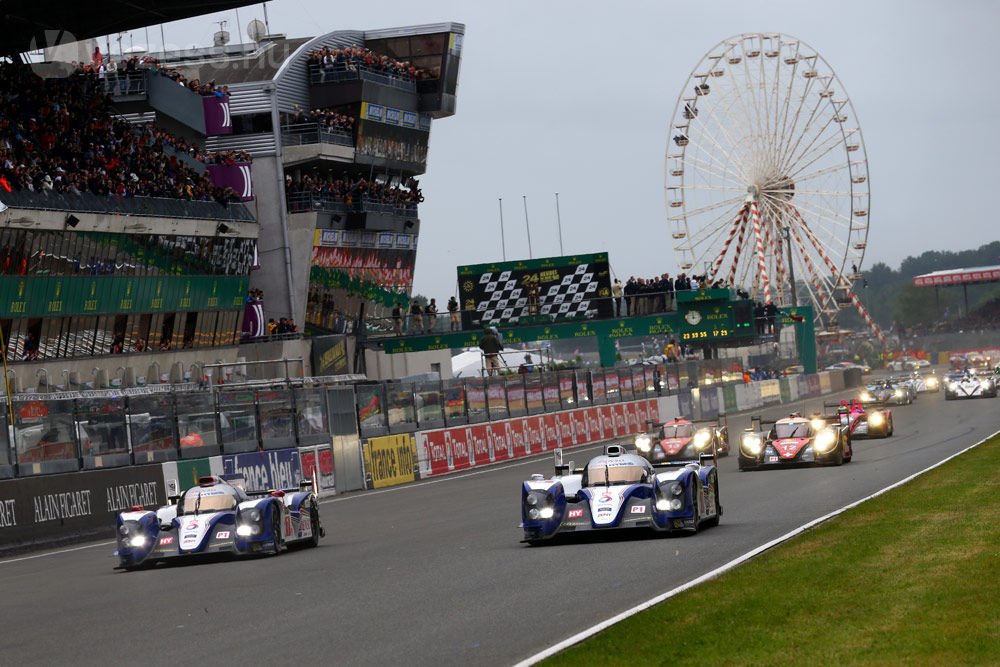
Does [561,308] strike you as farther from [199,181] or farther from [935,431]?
[935,431]

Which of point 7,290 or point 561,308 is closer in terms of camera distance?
point 7,290

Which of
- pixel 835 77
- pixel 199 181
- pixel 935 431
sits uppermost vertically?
pixel 835 77

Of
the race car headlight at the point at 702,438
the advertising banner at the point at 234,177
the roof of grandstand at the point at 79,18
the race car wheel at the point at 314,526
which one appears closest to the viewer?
the race car wheel at the point at 314,526

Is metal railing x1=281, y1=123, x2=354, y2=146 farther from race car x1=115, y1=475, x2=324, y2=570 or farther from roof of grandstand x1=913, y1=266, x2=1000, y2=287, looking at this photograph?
roof of grandstand x1=913, y1=266, x2=1000, y2=287

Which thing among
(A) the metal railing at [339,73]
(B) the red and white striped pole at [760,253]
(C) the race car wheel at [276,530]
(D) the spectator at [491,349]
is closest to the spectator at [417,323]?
(D) the spectator at [491,349]

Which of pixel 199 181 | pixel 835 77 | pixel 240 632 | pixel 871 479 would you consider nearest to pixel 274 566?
pixel 240 632

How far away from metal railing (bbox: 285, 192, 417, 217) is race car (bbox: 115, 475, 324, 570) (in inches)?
1592

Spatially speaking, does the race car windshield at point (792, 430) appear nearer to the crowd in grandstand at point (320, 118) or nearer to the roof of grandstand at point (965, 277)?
the crowd in grandstand at point (320, 118)

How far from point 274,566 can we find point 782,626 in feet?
29.1

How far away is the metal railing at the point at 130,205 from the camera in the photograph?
37219 millimetres

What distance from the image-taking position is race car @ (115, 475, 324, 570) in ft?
61.4

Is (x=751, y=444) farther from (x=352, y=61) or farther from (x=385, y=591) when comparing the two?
(x=352, y=61)

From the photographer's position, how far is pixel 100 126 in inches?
1660

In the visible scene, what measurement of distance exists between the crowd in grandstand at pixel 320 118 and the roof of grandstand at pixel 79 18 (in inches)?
570
